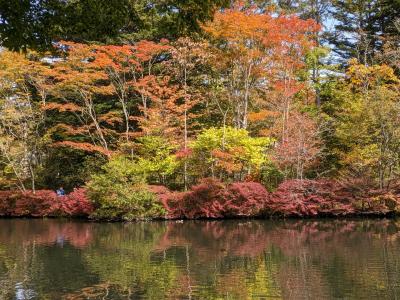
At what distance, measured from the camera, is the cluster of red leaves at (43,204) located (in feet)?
68.3

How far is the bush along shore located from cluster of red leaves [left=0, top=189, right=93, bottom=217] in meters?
0.50

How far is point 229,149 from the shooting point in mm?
19594

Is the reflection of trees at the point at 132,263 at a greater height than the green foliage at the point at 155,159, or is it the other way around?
the green foliage at the point at 155,159

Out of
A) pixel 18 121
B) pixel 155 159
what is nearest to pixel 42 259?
pixel 155 159

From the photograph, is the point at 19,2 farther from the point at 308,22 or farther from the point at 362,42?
the point at 362,42

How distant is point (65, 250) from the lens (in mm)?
12422

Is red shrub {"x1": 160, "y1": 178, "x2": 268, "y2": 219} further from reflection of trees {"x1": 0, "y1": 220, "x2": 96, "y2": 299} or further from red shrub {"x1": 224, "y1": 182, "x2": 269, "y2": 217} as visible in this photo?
reflection of trees {"x1": 0, "y1": 220, "x2": 96, "y2": 299}

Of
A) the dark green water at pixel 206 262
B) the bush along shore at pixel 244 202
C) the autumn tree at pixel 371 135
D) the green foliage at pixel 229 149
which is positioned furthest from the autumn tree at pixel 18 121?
the autumn tree at pixel 371 135

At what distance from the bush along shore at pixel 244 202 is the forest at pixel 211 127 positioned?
0.05m

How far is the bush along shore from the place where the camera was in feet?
61.8

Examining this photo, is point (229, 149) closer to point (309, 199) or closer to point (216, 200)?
point (216, 200)

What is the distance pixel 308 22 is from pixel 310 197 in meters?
8.33

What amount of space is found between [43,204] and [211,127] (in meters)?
8.45

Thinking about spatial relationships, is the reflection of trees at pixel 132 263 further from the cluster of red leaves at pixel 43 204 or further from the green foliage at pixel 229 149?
the cluster of red leaves at pixel 43 204
